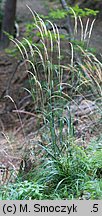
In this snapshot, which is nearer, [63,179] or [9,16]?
[63,179]

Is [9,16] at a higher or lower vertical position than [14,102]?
higher

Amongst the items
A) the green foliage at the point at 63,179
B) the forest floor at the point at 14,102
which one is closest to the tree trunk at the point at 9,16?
the forest floor at the point at 14,102

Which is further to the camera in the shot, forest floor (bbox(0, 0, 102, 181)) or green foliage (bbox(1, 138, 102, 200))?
forest floor (bbox(0, 0, 102, 181))

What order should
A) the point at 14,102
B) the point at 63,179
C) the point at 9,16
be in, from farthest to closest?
the point at 9,16 → the point at 14,102 → the point at 63,179

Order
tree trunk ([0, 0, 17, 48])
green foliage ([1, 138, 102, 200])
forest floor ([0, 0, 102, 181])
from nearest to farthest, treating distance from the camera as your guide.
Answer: green foliage ([1, 138, 102, 200]) → forest floor ([0, 0, 102, 181]) → tree trunk ([0, 0, 17, 48])

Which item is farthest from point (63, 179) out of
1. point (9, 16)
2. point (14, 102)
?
point (9, 16)

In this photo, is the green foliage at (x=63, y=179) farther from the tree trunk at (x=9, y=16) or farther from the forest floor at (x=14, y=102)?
the tree trunk at (x=9, y=16)

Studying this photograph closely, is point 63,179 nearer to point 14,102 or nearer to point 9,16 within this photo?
point 14,102

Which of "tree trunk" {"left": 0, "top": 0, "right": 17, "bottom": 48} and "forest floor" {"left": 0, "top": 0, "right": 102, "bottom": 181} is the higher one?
"tree trunk" {"left": 0, "top": 0, "right": 17, "bottom": 48}

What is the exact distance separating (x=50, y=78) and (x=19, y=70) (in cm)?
502

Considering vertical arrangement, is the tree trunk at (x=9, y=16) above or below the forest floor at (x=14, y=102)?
above

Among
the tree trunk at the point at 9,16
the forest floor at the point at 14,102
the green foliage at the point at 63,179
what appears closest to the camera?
the green foliage at the point at 63,179

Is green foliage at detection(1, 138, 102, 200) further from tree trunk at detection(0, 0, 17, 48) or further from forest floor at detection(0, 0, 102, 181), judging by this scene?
tree trunk at detection(0, 0, 17, 48)

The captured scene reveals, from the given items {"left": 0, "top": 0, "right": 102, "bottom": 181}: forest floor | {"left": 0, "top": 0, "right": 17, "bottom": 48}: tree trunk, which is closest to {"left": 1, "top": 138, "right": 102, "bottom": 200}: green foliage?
{"left": 0, "top": 0, "right": 102, "bottom": 181}: forest floor
